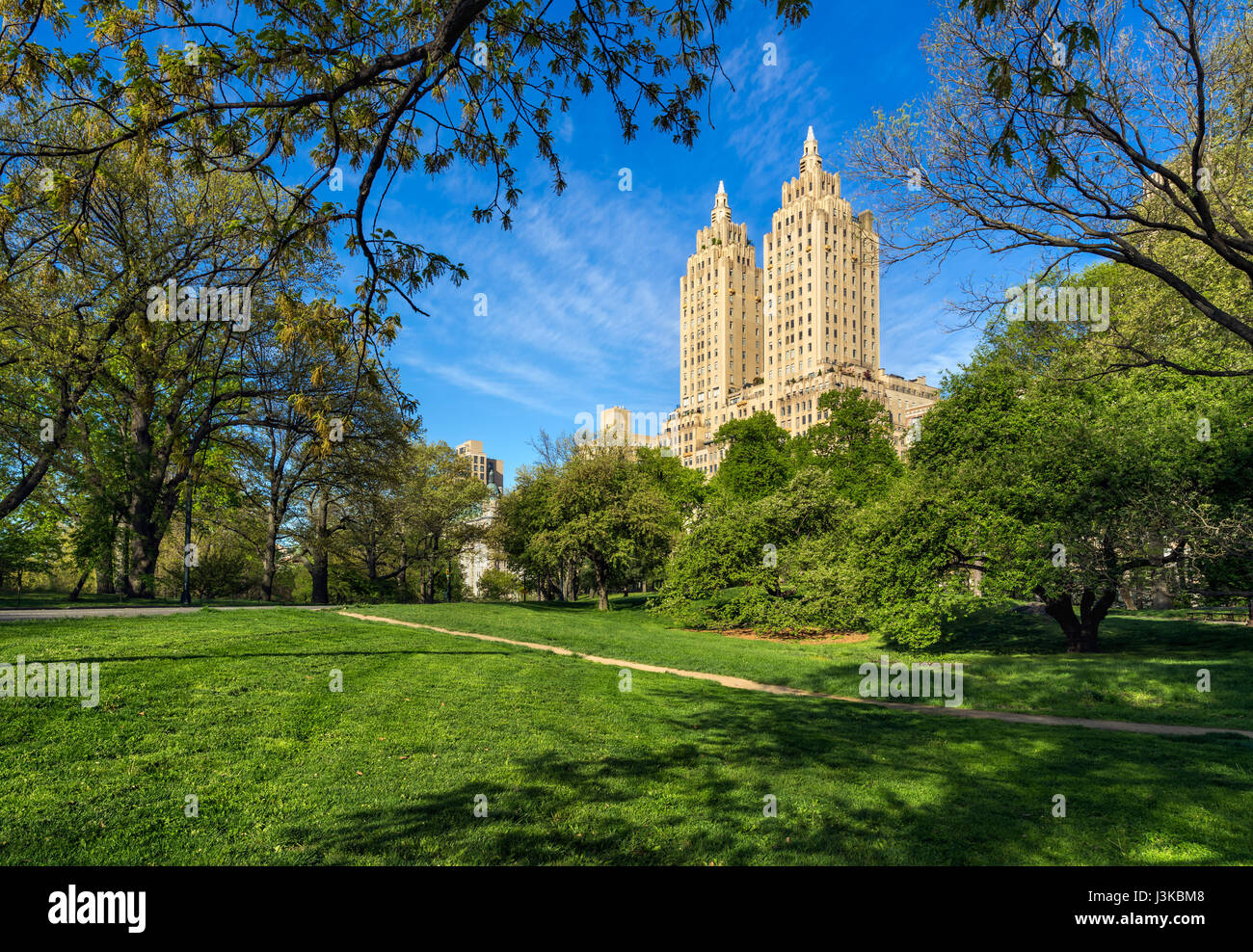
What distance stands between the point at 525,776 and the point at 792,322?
127 meters

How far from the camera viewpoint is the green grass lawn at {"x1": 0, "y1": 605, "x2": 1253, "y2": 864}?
461 centimetres

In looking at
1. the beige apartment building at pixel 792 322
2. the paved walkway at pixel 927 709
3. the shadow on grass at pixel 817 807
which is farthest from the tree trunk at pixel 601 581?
the beige apartment building at pixel 792 322

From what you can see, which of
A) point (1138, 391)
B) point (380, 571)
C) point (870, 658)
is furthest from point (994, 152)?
point (380, 571)

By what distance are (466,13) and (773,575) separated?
2460cm

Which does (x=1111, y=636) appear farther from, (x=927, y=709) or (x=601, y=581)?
(x=601, y=581)

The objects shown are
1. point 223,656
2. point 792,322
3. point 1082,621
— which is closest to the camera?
point 223,656

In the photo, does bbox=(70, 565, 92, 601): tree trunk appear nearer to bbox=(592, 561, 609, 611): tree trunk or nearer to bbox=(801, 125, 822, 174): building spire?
bbox=(592, 561, 609, 611): tree trunk

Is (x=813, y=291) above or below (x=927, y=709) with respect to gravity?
above

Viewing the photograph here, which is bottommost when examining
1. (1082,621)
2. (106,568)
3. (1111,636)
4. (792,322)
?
(1111,636)

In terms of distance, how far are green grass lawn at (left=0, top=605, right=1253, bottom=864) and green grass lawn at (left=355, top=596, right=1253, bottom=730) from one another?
3.05 meters

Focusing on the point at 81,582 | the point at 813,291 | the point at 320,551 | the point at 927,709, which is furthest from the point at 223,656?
the point at 813,291

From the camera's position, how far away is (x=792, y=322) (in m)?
123

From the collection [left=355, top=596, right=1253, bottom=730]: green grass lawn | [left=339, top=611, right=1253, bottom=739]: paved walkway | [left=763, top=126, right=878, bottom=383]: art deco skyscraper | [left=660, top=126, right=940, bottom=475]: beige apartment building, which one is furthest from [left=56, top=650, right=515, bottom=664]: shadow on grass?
[left=763, top=126, right=878, bottom=383]: art deco skyscraper
